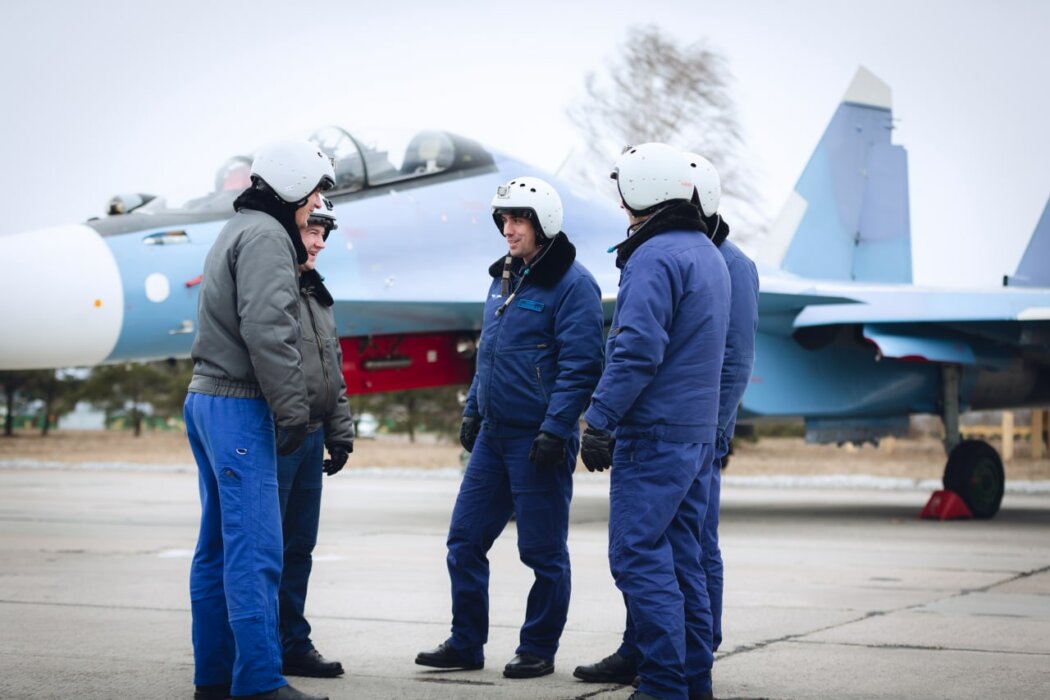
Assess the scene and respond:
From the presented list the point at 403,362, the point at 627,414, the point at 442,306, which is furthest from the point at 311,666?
the point at 403,362

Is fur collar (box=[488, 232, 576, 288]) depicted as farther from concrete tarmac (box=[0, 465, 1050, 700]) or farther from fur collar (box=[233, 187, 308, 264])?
concrete tarmac (box=[0, 465, 1050, 700])

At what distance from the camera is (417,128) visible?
11.0 metres

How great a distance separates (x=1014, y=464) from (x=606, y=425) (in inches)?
936

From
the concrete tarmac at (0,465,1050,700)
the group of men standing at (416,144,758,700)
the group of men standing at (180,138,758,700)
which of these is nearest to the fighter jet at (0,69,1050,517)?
the concrete tarmac at (0,465,1050,700)

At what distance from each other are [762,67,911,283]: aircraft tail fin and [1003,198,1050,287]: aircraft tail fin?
4.43 ft

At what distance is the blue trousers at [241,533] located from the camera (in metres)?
3.99

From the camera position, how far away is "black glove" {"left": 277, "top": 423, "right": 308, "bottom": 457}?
4027mm

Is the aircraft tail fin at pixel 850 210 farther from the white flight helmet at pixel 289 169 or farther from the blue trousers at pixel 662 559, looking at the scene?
the white flight helmet at pixel 289 169

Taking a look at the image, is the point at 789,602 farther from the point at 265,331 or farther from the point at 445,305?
the point at 445,305

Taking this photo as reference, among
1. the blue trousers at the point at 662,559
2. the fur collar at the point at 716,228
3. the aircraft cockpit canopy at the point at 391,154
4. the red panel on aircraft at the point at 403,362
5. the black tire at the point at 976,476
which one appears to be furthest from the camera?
the black tire at the point at 976,476

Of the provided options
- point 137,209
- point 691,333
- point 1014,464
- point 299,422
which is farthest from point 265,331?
point 1014,464

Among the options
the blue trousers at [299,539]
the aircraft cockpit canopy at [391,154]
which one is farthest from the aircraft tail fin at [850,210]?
the blue trousers at [299,539]

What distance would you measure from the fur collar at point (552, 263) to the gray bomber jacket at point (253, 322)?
1.15m

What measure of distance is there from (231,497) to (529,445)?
1.28 metres
